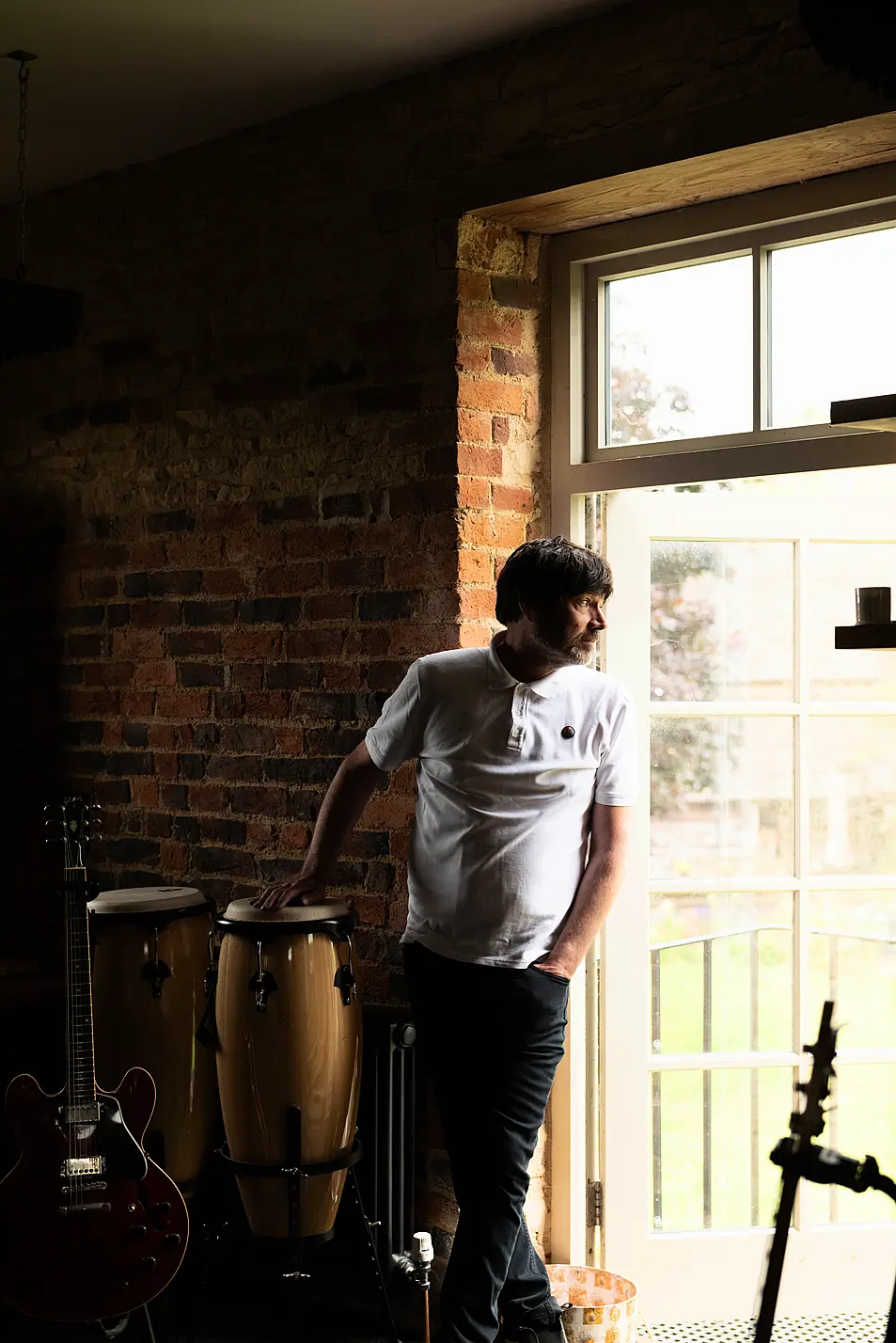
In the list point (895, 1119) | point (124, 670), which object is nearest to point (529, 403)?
point (124, 670)

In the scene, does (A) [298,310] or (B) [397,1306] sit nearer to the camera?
(B) [397,1306]

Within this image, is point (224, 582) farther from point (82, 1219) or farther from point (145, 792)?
point (82, 1219)

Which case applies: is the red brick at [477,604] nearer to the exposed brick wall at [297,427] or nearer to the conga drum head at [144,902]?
the exposed brick wall at [297,427]

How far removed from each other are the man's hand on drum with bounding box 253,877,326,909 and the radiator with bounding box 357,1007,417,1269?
0.35 m

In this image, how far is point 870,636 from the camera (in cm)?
217

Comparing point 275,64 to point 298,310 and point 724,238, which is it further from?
point 724,238

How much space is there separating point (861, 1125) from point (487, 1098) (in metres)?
1.12

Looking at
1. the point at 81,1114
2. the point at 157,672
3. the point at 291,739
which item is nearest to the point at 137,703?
the point at 157,672

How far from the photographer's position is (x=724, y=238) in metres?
3.16

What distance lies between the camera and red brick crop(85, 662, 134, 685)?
4.03 metres

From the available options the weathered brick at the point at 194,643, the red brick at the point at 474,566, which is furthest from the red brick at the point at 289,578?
the red brick at the point at 474,566

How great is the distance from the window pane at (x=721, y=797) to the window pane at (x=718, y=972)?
8 centimetres

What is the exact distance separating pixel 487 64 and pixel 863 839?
197 centimetres

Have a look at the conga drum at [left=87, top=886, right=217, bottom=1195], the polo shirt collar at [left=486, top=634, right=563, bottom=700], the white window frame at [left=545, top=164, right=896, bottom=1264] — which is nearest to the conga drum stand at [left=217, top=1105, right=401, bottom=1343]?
the conga drum at [left=87, top=886, right=217, bottom=1195]
